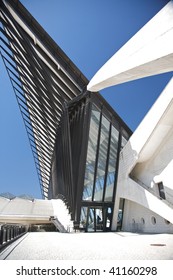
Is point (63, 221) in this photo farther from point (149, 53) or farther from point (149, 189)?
point (149, 53)

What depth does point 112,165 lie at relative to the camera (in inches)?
830

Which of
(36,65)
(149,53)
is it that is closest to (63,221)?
(36,65)

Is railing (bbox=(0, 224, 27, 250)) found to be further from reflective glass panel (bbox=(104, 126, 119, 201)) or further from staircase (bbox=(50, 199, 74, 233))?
reflective glass panel (bbox=(104, 126, 119, 201))

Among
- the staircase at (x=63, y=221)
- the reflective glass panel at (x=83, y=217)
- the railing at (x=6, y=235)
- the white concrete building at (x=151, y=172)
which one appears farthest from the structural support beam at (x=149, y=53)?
the staircase at (x=63, y=221)

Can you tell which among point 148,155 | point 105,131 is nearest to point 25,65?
point 105,131

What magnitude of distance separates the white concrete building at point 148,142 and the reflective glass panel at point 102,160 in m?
1.45

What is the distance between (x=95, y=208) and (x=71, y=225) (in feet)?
8.14

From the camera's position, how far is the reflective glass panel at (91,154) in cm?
1977

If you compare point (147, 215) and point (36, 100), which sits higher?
point (36, 100)

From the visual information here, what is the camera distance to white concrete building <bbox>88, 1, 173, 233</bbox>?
7191mm

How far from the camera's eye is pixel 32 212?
24.3 metres

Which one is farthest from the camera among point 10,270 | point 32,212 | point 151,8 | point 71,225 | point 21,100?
point 21,100

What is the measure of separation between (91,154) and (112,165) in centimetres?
234

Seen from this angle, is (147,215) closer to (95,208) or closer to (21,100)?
(95,208)
